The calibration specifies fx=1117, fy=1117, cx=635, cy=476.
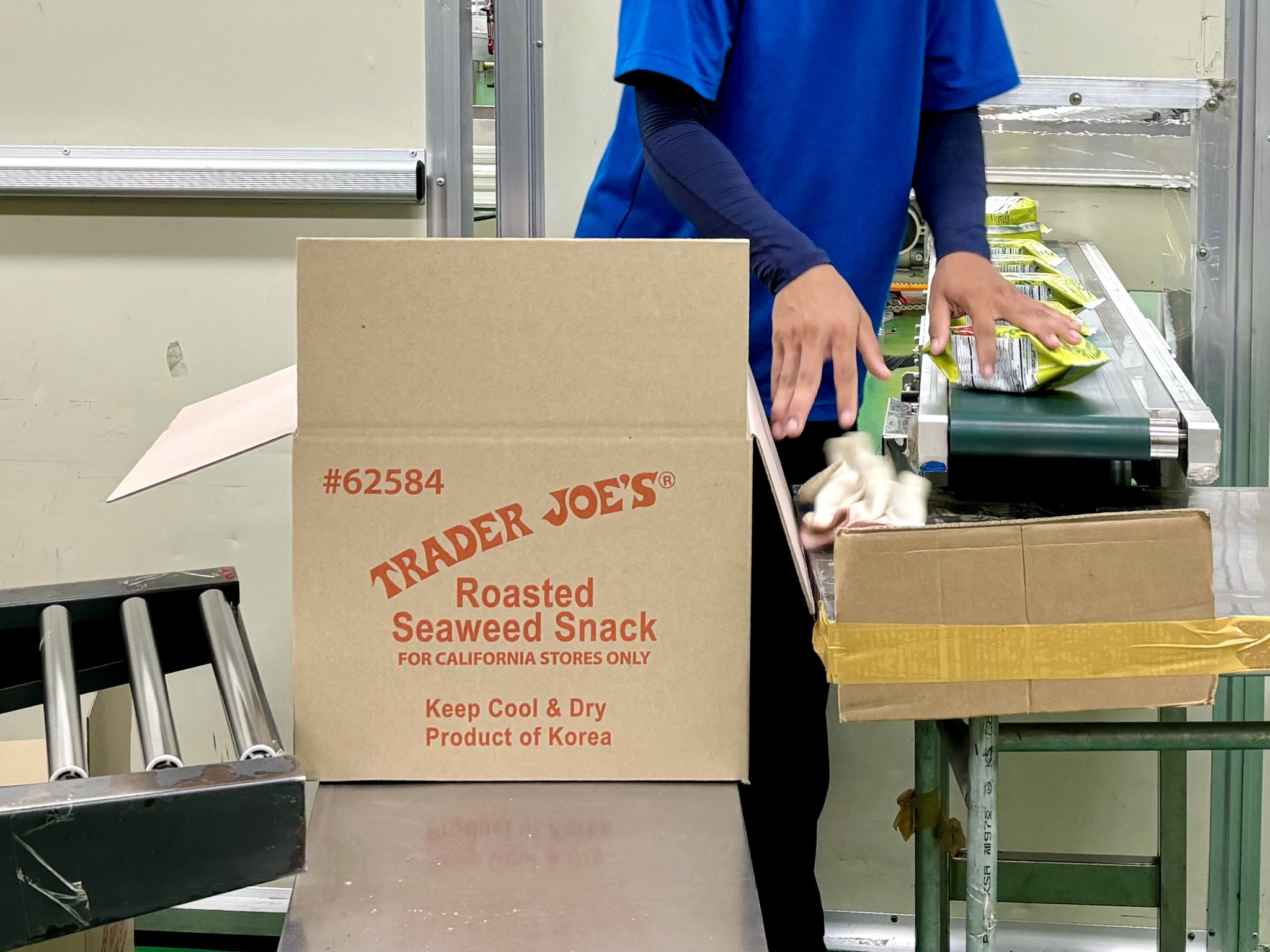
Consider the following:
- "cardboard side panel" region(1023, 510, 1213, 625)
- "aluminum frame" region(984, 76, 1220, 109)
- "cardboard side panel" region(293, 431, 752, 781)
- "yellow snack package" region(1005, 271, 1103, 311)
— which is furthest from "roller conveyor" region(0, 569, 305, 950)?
"aluminum frame" region(984, 76, 1220, 109)

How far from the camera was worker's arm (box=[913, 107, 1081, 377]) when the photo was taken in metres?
1.07

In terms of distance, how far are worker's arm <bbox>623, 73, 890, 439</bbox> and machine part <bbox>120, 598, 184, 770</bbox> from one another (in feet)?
1.57

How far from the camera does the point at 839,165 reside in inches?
48.6

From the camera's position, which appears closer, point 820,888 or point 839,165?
point 839,165

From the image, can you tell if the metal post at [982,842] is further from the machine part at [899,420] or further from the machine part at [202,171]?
the machine part at [202,171]

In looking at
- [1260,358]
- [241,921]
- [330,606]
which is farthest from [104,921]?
[1260,358]

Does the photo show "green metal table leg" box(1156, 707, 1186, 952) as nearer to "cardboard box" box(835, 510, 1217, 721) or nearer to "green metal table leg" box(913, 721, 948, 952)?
"green metal table leg" box(913, 721, 948, 952)

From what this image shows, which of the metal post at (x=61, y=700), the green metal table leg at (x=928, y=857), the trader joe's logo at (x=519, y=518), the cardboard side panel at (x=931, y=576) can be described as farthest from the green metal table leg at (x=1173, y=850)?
the metal post at (x=61, y=700)

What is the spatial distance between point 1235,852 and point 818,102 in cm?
126

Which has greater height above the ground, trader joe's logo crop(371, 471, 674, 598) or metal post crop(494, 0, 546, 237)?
metal post crop(494, 0, 546, 237)

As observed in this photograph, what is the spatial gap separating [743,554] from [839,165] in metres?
0.66

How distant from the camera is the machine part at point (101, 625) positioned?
0.74 m

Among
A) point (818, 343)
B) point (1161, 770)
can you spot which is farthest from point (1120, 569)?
point (1161, 770)

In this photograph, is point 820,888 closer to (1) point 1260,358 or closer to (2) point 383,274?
(1) point 1260,358
